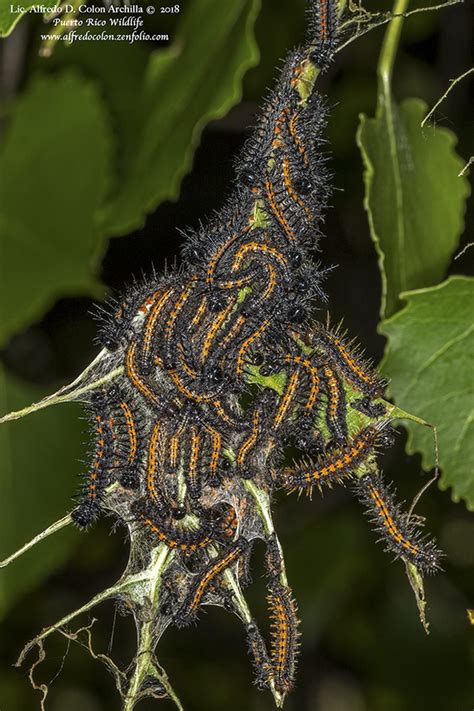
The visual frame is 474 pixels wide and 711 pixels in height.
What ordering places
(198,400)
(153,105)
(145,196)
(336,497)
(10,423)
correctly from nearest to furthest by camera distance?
(198,400) → (145,196) → (153,105) → (10,423) → (336,497)

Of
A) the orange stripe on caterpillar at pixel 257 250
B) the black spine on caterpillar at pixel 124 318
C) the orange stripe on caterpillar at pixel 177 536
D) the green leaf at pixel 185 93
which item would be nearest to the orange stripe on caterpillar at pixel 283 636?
the orange stripe on caterpillar at pixel 177 536

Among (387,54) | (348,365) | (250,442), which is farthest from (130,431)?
(387,54)

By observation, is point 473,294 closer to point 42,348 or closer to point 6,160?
point 6,160

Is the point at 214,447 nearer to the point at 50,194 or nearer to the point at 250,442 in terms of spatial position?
the point at 250,442

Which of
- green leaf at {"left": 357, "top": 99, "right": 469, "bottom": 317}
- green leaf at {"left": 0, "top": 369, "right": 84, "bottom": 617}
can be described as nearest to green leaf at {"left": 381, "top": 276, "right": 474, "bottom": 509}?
green leaf at {"left": 357, "top": 99, "right": 469, "bottom": 317}

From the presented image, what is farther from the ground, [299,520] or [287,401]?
[287,401]

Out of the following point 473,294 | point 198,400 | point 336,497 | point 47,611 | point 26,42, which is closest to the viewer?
point 198,400

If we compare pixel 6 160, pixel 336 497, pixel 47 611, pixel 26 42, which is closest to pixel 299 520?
pixel 336 497
